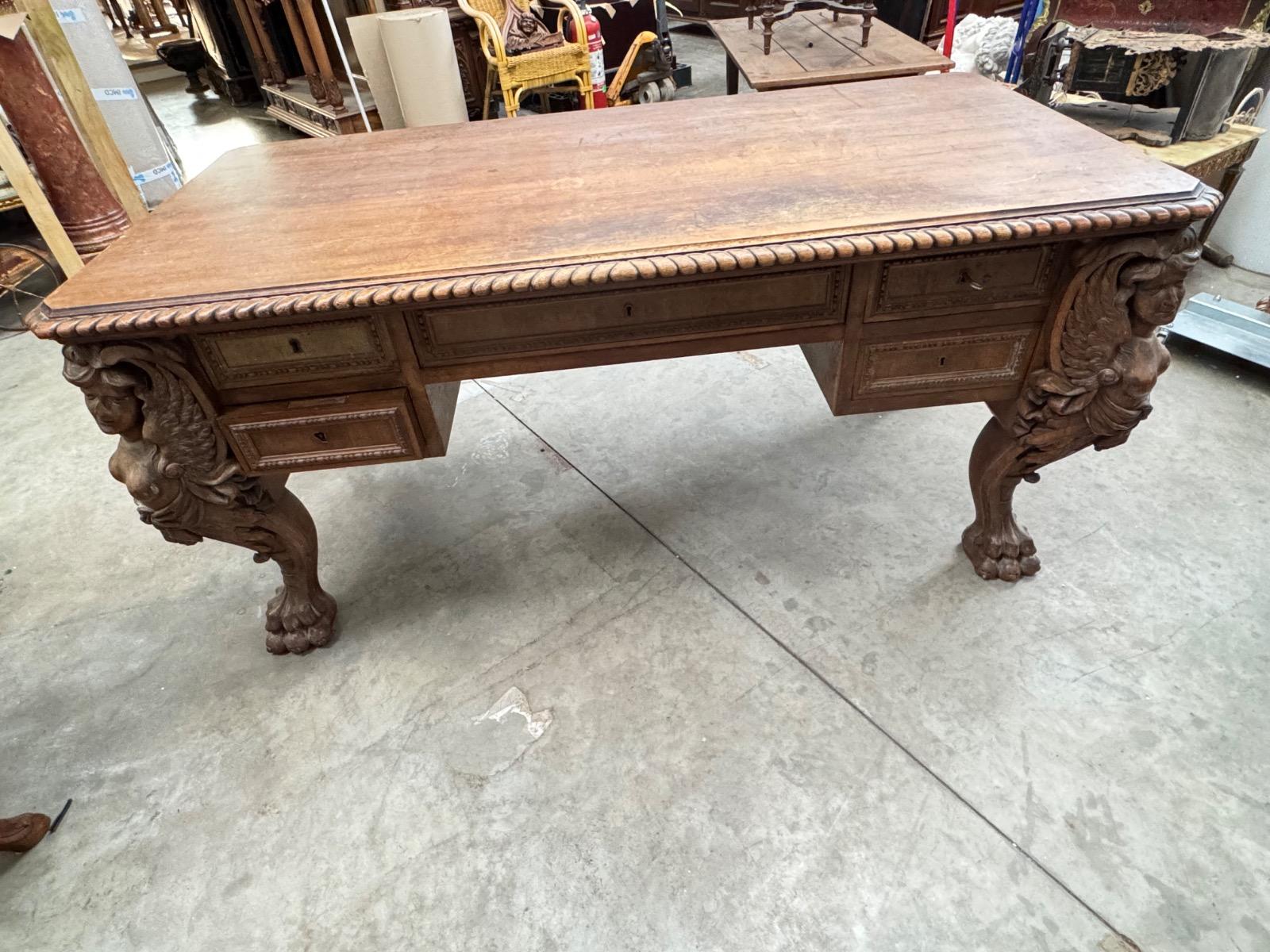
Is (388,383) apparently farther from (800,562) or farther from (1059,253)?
(1059,253)

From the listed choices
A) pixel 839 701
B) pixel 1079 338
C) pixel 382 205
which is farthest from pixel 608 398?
pixel 1079 338

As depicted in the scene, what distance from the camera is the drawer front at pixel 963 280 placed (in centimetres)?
123

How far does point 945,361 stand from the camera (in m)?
1.37

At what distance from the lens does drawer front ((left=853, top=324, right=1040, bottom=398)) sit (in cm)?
133

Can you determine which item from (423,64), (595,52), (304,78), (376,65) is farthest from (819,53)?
(304,78)

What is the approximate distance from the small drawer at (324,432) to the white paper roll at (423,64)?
11.2 ft

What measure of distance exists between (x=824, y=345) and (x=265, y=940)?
5.24 ft

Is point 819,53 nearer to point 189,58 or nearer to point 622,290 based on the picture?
point 622,290

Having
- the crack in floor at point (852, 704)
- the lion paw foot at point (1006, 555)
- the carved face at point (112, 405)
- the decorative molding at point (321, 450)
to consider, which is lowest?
the crack in floor at point (852, 704)

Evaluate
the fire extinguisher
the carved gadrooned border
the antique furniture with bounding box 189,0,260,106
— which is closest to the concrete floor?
the carved gadrooned border

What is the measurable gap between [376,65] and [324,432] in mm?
4026

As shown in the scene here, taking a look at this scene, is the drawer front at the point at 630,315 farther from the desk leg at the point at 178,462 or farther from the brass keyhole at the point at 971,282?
the desk leg at the point at 178,462

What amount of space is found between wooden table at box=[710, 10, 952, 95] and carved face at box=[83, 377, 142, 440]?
268 centimetres

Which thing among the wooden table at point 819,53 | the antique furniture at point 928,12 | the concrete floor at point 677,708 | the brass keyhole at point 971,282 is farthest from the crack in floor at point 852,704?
Result: the antique furniture at point 928,12
